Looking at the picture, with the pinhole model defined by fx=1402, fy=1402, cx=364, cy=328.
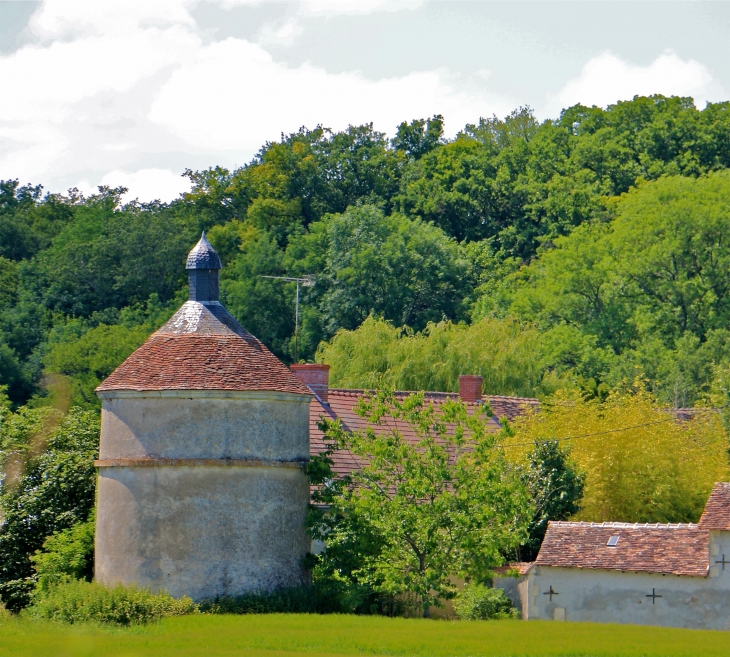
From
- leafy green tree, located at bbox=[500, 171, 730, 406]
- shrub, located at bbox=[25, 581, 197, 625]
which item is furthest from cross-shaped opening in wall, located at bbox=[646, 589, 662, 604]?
leafy green tree, located at bbox=[500, 171, 730, 406]

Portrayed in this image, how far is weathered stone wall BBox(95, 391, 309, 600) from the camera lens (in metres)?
31.8

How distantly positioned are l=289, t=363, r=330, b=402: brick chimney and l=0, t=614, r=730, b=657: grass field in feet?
36.6

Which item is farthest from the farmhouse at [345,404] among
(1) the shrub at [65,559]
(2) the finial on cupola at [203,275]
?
(1) the shrub at [65,559]

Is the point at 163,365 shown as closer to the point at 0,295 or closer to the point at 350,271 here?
the point at 350,271

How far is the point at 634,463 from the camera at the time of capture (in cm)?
3853

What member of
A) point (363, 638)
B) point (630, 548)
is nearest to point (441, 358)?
point (630, 548)

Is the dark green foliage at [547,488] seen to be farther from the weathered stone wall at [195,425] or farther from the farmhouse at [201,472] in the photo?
the weathered stone wall at [195,425]

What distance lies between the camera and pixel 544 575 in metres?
32.8

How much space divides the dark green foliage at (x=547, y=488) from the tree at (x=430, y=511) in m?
3.81

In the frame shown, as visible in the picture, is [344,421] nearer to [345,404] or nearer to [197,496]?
[345,404]

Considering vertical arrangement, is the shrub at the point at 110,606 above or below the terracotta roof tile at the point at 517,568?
below

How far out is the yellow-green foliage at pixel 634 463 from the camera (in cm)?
3844

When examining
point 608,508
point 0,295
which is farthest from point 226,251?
point 608,508

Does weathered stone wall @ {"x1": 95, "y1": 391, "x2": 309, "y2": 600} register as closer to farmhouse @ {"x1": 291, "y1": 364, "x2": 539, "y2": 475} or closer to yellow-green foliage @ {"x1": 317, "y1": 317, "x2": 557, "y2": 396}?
farmhouse @ {"x1": 291, "y1": 364, "x2": 539, "y2": 475}
